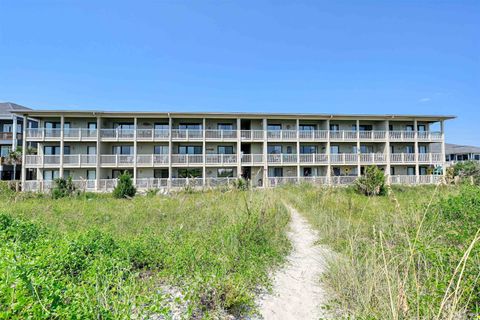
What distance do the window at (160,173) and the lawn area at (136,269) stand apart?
55.6 feet

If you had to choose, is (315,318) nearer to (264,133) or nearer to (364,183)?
(364,183)

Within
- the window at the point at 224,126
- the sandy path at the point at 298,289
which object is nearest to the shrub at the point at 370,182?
the sandy path at the point at 298,289

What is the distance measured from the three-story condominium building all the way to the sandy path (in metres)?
15.9

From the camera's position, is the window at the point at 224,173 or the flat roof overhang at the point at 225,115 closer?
the flat roof overhang at the point at 225,115

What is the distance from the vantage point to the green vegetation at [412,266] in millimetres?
2316

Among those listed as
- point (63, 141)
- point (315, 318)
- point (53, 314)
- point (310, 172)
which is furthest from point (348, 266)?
point (63, 141)

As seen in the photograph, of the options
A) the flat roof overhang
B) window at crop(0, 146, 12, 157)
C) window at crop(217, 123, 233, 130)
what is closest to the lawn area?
the flat roof overhang

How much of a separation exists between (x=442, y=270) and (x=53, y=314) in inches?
168

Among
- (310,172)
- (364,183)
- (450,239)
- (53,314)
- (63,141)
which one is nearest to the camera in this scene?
(53,314)

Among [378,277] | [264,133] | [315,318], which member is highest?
[264,133]

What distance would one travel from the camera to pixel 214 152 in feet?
81.0

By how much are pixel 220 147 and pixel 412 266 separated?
2197cm

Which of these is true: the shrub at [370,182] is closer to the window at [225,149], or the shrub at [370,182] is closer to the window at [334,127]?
the window at [334,127]

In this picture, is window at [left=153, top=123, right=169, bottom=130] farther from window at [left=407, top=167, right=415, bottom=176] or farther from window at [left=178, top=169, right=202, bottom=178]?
window at [left=407, top=167, right=415, bottom=176]
